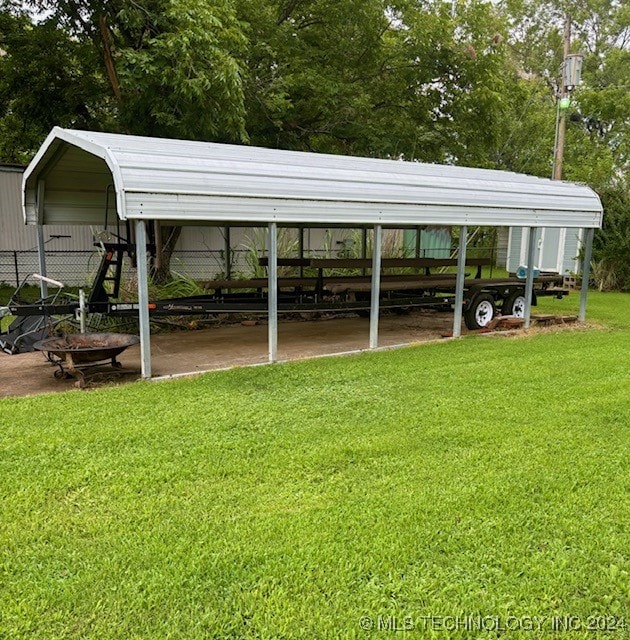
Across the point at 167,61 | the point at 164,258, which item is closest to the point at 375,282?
the point at 167,61

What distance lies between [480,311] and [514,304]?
95 cm

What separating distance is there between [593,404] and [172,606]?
14.6 ft

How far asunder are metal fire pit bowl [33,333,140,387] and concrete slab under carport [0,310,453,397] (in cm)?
16

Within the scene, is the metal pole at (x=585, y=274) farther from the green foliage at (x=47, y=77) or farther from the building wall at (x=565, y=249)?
the green foliage at (x=47, y=77)

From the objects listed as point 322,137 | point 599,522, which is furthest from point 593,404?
point 322,137

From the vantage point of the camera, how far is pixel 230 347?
27.6ft

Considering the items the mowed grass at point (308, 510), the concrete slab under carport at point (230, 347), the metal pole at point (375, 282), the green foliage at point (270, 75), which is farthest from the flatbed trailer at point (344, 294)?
the green foliage at point (270, 75)

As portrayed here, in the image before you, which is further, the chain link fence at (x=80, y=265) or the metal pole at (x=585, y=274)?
the chain link fence at (x=80, y=265)

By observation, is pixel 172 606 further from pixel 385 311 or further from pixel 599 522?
pixel 385 311

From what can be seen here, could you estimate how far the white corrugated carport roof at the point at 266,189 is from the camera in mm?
6109

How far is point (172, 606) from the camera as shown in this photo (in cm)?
257

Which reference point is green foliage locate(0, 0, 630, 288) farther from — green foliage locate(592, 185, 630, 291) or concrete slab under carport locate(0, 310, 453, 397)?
concrete slab under carport locate(0, 310, 453, 397)

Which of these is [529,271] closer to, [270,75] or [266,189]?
[266,189]

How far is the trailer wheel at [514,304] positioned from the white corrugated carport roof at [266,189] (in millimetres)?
1381
